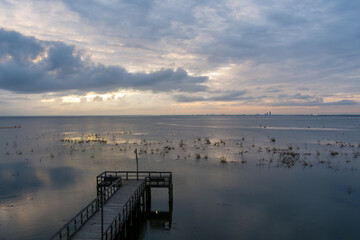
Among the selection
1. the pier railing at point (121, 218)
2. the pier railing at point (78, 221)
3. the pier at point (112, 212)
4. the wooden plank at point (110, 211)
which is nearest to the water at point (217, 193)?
the pier railing at point (78, 221)

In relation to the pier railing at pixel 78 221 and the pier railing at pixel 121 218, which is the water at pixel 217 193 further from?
the pier railing at pixel 121 218

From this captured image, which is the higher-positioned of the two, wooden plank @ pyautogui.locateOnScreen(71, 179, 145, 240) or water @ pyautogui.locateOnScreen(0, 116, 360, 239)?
wooden plank @ pyautogui.locateOnScreen(71, 179, 145, 240)

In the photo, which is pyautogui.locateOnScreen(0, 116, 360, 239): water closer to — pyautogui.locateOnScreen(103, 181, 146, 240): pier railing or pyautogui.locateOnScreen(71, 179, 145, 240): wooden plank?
pyautogui.locateOnScreen(103, 181, 146, 240): pier railing

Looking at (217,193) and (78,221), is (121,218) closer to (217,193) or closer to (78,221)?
(78,221)

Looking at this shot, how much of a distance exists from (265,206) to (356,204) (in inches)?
386

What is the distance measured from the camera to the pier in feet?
50.6

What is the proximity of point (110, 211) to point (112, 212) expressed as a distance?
27 centimetres

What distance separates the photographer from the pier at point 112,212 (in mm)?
15430

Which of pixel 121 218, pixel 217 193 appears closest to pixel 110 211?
pixel 121 218

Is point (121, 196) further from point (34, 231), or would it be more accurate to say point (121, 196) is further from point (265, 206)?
point (265, 206)

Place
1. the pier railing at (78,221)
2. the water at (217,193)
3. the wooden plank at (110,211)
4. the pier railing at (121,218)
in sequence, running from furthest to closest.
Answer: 1. the water at (217,193)
2. the pier railing at (121,218)
3. the wooden plank at (110,211)
4. the pier railing at (78,221)

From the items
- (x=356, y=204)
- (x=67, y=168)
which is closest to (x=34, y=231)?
(x=67, y=168)

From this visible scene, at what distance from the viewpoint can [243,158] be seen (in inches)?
1891

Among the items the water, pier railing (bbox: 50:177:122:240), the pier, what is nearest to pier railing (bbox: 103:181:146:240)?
the pier
